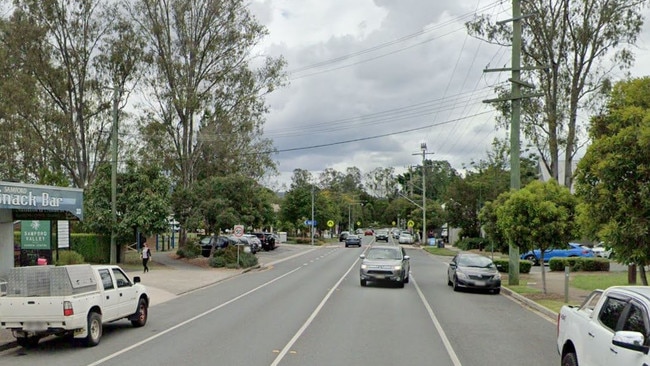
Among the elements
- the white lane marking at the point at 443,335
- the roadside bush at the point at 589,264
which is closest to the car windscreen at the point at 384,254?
the white lane marking at the point at 443,335

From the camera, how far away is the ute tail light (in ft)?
37.0

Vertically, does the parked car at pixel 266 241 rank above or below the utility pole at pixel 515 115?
below

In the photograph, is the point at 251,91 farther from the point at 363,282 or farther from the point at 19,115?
the point at 363,282

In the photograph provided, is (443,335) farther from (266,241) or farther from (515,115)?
(266,241)

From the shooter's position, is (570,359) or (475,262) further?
(475,262)

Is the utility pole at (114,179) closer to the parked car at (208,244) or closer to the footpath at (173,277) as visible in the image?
the footpath at (173,277)

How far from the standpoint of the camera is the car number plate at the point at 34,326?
37.2 ft

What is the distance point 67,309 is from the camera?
11.3m

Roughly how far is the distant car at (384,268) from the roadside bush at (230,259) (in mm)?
13531

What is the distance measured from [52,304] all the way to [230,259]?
86.1 feet

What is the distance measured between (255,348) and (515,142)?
17826 mm

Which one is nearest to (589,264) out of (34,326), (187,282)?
(187,282)

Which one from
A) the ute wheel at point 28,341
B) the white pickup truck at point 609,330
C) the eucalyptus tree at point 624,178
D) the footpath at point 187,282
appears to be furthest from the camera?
the footpath at point 187,282

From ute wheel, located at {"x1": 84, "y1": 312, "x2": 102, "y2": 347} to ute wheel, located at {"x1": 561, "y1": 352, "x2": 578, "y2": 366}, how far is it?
8.44m
